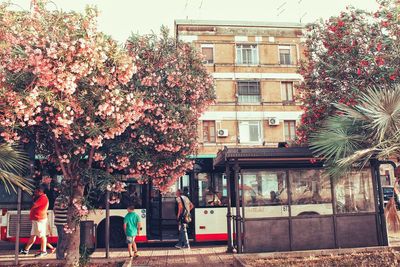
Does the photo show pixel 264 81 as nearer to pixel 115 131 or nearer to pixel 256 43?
pixel 256 43

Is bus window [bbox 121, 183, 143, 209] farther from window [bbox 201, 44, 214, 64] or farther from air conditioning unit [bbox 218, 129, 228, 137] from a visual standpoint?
window [bbox 201, 44, 214, 64]

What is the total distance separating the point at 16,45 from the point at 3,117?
160cm

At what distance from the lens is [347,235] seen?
1052 cm

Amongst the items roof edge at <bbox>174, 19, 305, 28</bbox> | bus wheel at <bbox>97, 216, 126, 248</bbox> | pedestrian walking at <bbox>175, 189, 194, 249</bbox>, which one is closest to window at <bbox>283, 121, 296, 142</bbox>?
roof edge at <bbox>174, 19, 305, 28</bbox>

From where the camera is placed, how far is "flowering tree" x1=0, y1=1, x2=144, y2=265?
7.35m

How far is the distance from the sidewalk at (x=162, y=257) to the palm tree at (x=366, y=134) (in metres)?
3.91

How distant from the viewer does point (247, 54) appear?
94.6 ft

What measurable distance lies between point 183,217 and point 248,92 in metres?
18.2

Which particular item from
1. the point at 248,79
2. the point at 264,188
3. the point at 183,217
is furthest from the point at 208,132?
the point at 264,188

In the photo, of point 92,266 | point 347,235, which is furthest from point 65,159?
point 347,235

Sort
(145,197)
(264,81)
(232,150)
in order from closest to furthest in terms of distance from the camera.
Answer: (232,150) < (145,197) < (264,81)

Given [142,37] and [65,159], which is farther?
[142,37]

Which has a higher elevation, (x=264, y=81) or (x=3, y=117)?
(x=264, y=81)

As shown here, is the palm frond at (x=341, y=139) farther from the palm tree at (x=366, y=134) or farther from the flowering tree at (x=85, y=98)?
the flowering tree at (x=85, y=98)
